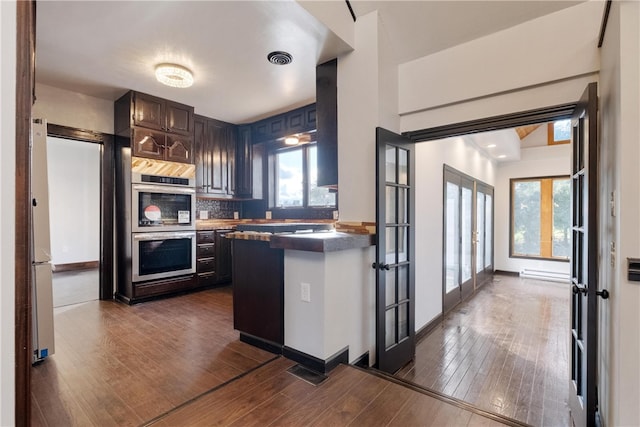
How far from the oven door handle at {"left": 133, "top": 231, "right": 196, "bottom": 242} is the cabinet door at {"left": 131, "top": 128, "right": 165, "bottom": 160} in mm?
1007

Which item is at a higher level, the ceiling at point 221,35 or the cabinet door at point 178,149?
the ceiling at point 221,35

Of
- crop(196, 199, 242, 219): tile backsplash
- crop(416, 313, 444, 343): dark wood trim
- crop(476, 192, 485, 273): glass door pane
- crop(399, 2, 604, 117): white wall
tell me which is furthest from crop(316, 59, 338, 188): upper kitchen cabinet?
crop(476, 192, 485, 273): glass door pane

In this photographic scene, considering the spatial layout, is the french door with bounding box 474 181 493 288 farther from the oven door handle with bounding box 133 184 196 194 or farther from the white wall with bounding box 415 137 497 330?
the oven door handle with bounding box 133 184 196 194

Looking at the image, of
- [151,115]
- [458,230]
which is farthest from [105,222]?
[458,230]

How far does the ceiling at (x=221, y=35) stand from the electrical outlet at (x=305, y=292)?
198 centimetres

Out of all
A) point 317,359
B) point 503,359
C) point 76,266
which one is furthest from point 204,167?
point 503,359

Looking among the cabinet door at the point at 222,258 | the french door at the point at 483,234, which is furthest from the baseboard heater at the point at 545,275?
the cabinet door at the point at 222,258

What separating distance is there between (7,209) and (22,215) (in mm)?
53

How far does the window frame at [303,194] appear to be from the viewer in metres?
4.62

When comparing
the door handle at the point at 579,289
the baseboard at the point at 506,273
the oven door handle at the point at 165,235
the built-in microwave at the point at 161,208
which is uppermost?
the built-in microwave at the point at 161,208

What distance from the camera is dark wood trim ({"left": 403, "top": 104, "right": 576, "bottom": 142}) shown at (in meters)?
2.17

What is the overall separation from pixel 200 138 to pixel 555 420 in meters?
5.11

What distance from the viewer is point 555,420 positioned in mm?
2035

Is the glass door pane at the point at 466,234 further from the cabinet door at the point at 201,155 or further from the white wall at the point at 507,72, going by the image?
the cabinet door at the point at 201,155
